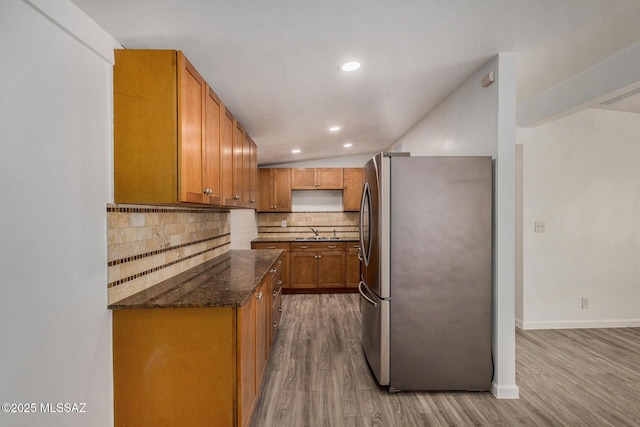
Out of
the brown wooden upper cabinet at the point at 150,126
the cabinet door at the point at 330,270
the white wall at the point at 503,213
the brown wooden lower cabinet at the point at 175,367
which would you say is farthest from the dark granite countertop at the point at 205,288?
the cabinet door at the point at 330,270

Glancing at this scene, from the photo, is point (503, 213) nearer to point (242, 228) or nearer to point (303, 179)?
point (242, 228)

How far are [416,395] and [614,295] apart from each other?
3.15 meters

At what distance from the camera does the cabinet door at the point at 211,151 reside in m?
1.88

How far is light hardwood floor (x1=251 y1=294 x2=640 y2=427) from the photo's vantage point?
193cm

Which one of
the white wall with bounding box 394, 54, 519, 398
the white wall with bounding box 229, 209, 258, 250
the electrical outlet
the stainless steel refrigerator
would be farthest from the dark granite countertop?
the electrical outlet

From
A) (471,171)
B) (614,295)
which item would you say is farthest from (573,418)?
(614,295)

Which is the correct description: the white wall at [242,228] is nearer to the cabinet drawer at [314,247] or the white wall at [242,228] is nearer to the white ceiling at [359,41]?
the cabinet drawer at [314,247]

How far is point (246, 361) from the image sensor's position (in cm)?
168

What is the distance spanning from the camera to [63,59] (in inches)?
48.9

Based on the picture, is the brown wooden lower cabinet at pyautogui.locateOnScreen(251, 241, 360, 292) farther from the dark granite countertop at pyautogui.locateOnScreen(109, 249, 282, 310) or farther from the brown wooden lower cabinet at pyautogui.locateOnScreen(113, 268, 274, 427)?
the brown wooden lower cabinet at pyautogui.locateOnScreen(113, 268, 274, 427)

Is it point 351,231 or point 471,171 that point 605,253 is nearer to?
point 471,171

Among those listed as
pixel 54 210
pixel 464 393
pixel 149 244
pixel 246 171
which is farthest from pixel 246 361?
pixel 246 171

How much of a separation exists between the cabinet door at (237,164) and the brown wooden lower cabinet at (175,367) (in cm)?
127

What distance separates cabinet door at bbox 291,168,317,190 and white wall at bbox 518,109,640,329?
10.5 ft
